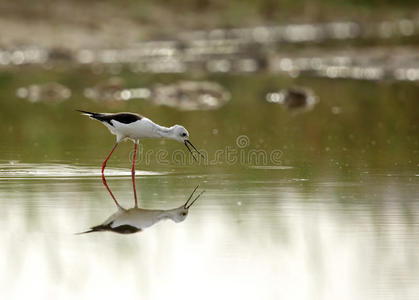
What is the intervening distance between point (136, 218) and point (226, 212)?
2.86 ft

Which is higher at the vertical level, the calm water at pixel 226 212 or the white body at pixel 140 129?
the white body at pixel 140 129

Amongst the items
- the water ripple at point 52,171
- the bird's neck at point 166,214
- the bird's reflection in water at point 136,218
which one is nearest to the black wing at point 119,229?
the bird's reflection in water at point 136,218

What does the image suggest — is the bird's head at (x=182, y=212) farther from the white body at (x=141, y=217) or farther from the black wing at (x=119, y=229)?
the black wing at (x=119, y=229)

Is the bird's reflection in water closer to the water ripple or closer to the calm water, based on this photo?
the calm water

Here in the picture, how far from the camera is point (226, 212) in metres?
9.56

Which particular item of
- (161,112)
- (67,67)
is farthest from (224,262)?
(67,67)

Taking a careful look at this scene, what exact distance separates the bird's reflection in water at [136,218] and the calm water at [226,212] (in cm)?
12

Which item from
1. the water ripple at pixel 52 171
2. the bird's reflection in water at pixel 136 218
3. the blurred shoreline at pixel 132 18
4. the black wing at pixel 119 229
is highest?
the blurred shoreline at pixel 132 18

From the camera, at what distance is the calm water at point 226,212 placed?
719 cm

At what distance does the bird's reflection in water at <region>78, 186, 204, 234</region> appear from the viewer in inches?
346

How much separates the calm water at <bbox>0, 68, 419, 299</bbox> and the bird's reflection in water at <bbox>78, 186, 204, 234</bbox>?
0.12m

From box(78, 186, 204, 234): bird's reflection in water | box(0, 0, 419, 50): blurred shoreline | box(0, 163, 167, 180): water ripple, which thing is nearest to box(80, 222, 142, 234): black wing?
box(78, 186, 204, 234): bird's reflection in water

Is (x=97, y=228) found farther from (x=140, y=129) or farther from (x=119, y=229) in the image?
(x=140, y=129)

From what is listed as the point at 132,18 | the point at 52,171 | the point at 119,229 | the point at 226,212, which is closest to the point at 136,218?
the point at 119,229
